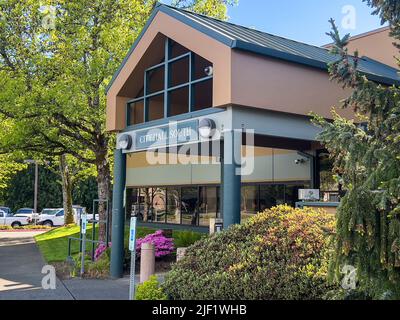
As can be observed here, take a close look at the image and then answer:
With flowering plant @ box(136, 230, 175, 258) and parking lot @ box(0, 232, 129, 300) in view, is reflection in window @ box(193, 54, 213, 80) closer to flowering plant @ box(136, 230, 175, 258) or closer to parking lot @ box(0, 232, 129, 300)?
flowering plant @ box(136, 230, 175, 258)

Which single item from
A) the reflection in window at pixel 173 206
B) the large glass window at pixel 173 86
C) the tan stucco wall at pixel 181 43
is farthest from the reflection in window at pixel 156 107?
the reflection in window at pixel 173 206

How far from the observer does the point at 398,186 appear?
13.3 feet

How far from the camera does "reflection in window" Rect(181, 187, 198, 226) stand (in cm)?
2149

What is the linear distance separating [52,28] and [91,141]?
432 centimetres

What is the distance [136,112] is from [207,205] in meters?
8.23

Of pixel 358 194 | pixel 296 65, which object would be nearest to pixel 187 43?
pixel 296 65

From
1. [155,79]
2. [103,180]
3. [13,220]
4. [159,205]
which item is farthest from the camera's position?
[13,220]

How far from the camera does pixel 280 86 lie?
386 inches

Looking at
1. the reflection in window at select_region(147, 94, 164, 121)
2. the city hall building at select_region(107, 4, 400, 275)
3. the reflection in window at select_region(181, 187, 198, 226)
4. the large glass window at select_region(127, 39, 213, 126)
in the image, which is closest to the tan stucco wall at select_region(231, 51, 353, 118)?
the city hall building at select_region(107, 4, 400, 275)

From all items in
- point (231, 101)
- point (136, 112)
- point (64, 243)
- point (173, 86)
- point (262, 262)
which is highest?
point (173, 86)

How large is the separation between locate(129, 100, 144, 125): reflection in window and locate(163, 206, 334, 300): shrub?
19.6 feet

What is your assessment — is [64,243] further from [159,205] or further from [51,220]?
[51,220]

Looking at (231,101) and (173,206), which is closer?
(231,101)

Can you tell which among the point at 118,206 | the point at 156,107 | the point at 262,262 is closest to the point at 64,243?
the point at 118,206
